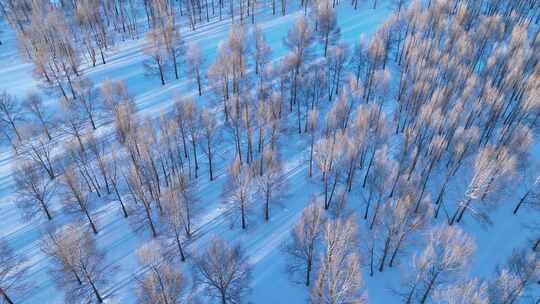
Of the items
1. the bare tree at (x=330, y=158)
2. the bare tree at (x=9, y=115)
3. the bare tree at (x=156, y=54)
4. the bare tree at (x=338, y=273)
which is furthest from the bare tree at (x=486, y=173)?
the bare tree at (x=9, y=115)

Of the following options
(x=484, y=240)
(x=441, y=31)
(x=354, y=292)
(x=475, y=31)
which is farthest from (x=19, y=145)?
(x=475, y=31)

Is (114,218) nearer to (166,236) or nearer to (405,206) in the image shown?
(166,236)

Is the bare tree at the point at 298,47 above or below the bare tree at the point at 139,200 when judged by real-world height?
above

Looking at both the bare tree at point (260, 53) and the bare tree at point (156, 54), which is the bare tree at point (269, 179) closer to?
the bare tree at point (260, 53)

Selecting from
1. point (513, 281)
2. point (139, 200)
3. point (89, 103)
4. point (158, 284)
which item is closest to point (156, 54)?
point (89, 103)

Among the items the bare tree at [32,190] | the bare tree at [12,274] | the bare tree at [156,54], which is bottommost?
the bare tree at [12,274]

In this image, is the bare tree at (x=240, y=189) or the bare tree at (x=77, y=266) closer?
the bare tree at (x=77, y=266)

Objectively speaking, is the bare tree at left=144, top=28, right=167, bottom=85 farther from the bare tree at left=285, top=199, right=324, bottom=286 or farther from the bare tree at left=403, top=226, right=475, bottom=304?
the bare tree at left=403, top=226, right=475, bottom=304
